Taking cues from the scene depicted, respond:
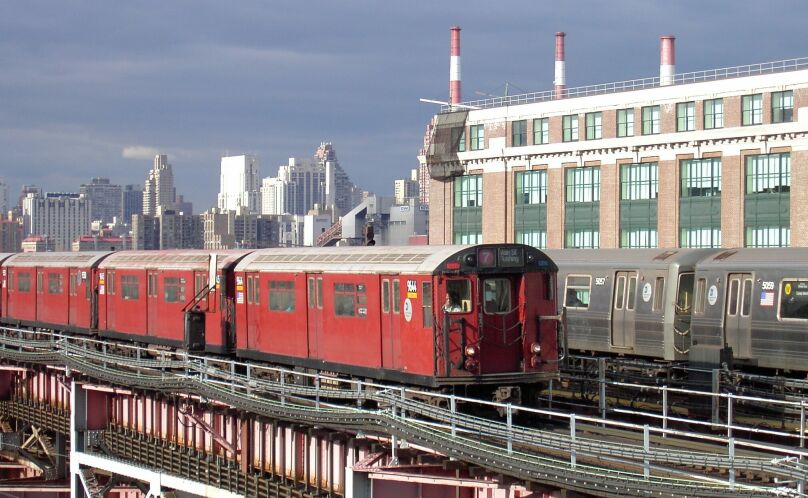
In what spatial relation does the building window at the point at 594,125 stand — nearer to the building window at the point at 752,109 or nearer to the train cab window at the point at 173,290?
the building window at the point at 752,109

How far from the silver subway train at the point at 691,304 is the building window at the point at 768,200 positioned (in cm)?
2935

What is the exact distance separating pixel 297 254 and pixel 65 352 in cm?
1087

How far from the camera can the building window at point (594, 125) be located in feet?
237

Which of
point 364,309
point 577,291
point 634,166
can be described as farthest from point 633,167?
point 364,309

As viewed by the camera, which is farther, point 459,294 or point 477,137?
point 477,137

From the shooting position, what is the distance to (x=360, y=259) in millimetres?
27734

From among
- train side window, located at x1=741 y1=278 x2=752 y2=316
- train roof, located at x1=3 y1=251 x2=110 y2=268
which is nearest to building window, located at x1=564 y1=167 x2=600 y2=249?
train roof, located at x1=3 y1=251 x2=110 y2=268

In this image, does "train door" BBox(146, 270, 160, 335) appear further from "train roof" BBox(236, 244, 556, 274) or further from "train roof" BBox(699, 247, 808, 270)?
"train roof" BBox(699, 247, 808, 270)

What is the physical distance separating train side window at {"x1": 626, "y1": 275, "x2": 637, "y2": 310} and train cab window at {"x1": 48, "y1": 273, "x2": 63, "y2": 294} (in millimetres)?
23976

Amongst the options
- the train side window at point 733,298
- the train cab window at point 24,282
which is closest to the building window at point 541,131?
the train cab window at point 24,282

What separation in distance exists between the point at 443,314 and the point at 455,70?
222 feet

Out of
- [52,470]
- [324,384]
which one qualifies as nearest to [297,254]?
[324,384]

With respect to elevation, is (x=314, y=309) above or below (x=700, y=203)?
below

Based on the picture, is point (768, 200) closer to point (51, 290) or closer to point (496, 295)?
point (51, 290)
